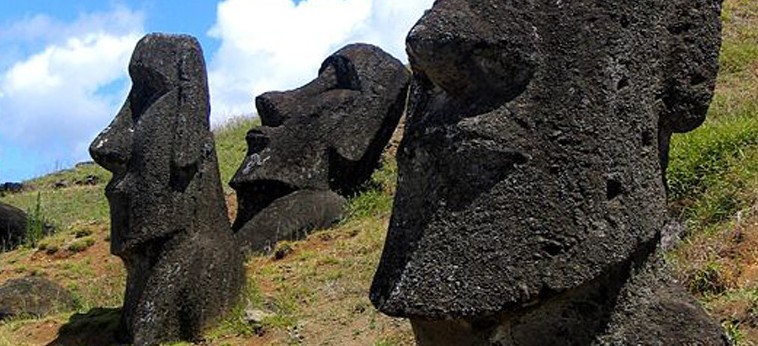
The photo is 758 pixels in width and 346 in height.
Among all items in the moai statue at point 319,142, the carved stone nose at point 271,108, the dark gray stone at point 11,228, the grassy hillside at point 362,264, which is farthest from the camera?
the dark gray stone at point 11,228

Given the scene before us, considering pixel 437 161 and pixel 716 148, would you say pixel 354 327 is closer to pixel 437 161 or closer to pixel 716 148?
pixel 716 148

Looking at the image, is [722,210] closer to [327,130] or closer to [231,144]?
[327,130]

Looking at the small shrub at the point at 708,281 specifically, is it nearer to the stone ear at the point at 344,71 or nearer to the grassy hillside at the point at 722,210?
the grassy hillside at the point at 722,210

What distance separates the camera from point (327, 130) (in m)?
13.0

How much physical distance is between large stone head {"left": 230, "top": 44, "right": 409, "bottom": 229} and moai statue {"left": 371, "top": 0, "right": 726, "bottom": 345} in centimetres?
920

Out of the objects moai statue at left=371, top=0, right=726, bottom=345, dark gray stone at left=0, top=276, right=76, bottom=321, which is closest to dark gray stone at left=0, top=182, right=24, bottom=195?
dark gray stone at left=0, top=276, right=76, bottom=321

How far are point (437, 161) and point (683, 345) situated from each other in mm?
895

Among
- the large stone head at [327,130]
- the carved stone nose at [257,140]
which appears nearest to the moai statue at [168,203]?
the large stone head at [327,130]

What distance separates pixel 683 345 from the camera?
3.53 m

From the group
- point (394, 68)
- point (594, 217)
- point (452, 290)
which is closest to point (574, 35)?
point (594, 217)

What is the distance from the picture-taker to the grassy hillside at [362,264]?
23.6ft

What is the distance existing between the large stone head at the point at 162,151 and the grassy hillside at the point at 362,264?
868mm

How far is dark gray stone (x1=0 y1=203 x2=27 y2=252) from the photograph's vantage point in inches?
612

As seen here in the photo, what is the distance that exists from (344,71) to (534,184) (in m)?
10.2
